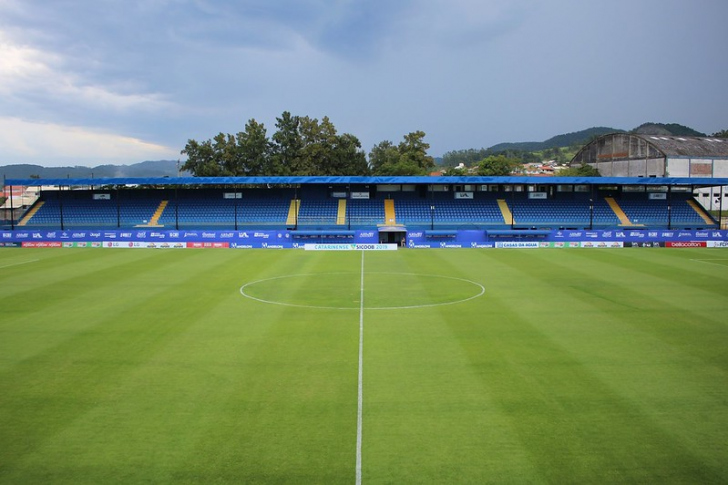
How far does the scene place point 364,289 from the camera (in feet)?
84.1

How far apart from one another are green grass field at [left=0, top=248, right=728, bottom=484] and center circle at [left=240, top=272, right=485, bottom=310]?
0.20m

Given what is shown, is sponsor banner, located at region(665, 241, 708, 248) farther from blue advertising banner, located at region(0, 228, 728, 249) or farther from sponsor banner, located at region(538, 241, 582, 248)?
sponsor banner, located at region(538, 241, 582, 248)

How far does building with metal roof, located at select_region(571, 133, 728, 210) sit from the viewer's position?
75938 millimetres

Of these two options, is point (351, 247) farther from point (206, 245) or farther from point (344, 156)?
point (344, 156)

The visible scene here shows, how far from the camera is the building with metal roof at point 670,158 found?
7594 centimetres

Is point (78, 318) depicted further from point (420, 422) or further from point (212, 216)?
point (212, 216)

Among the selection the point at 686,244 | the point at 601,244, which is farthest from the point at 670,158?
the point at 601,244

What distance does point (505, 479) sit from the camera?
9188 millimetres

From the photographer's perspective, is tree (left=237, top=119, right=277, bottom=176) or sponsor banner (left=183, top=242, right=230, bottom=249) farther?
tree (left=237, top=119, right=277, bottom=176)

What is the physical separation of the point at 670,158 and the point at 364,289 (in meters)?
67.3

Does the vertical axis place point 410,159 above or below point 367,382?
above

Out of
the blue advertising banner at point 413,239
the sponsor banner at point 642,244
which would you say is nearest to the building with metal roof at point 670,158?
the blue advertising banner at point 413,239

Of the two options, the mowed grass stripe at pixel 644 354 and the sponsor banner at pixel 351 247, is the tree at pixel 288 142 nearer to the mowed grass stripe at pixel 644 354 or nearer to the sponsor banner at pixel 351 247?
the sponsor banner at pixel 351 247

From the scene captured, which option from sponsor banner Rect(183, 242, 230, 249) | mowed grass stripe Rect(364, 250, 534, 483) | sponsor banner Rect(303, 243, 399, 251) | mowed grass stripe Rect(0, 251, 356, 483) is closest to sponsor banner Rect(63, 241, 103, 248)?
→ sponsor banner Rect(183, 242, 230, 249)
